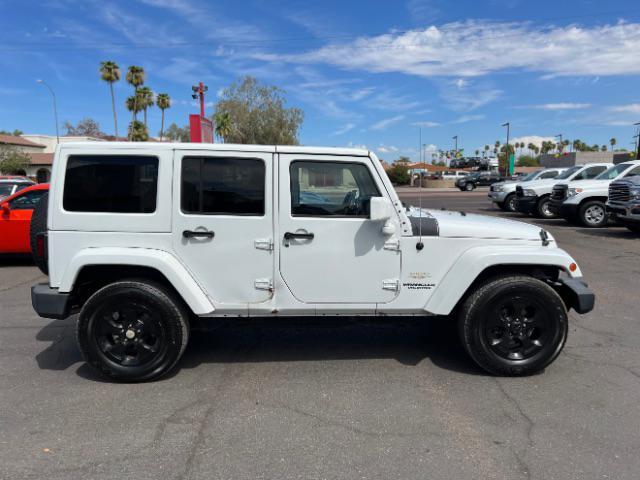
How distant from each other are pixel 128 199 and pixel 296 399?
1987mm

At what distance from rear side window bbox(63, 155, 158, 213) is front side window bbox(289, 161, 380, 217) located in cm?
110

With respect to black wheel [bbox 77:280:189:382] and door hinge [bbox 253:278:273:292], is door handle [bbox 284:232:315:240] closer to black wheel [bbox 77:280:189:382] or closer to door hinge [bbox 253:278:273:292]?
door hinge [bbox 253:278:273:292]

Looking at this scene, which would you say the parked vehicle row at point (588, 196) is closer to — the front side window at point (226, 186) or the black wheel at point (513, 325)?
the black wheel at point (513, 325)

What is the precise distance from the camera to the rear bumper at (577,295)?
3.79 m

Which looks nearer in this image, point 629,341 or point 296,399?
point 296,399

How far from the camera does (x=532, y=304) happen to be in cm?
379

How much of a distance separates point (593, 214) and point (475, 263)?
1234 cm

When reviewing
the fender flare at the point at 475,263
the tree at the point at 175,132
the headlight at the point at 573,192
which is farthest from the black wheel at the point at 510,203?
the tree at the point at 175,132

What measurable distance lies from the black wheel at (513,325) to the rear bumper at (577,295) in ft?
0.52

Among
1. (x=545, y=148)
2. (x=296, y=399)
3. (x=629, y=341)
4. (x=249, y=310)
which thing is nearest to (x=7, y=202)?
(x=249, y=310)

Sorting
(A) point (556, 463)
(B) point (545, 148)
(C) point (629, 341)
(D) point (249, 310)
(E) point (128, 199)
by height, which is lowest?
(A) point (556, 463)

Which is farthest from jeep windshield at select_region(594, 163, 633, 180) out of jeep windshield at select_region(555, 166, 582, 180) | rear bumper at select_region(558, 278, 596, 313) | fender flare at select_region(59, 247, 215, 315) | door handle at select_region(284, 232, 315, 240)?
fender flare at select_region(59, 247, 215, 315)

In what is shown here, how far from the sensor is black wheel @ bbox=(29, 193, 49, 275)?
12.8 feet

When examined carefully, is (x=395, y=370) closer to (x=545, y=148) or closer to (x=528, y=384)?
(x=528, y=384)
